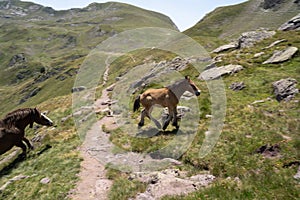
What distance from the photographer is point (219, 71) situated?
36188 millimetres

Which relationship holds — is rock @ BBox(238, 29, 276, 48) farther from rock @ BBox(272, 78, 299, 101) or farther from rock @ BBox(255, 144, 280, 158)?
rock @ BBox(255, 144, 280, 158)

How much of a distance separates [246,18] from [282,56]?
14337 centimetres

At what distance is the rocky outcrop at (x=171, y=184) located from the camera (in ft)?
37.0

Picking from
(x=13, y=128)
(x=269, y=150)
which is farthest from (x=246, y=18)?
(x=13, y=128)

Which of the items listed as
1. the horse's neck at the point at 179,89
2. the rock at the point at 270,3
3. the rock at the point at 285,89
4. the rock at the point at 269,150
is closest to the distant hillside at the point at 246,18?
the rock at the point at 270,3

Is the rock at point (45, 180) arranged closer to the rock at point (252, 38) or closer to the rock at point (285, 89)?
the rock at point (285, 89)

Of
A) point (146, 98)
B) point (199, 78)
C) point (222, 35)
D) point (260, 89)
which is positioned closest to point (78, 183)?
point (146, 98)

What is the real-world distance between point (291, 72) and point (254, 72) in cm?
416

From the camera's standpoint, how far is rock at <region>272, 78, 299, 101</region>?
23625 mm

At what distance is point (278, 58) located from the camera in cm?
3512

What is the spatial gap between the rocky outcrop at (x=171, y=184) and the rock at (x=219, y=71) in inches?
932

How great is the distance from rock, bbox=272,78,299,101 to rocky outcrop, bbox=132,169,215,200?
14.4m

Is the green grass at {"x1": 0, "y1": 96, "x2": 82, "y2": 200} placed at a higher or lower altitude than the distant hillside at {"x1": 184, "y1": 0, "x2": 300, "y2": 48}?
lower

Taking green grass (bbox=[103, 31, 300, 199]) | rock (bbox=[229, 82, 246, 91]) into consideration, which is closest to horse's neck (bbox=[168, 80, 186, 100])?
green grass (bbox=[103, 31, 300, 199])
